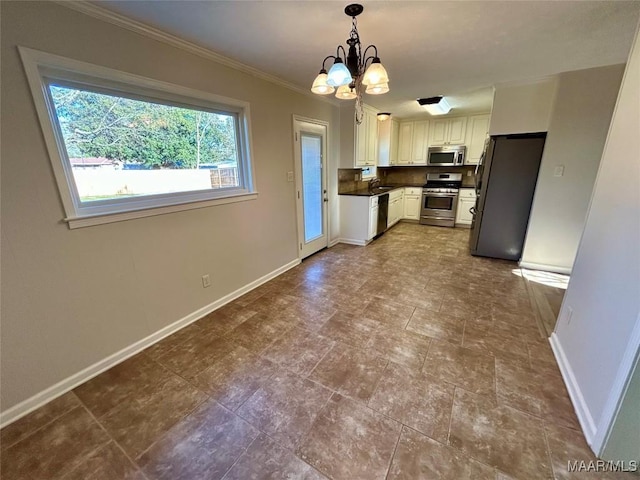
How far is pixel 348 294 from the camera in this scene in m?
2.97

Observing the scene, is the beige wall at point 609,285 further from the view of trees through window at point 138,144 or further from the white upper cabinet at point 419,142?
the white upper cabinet at point 419,142

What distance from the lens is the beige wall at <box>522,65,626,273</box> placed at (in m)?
2.88

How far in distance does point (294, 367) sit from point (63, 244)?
5.69ft

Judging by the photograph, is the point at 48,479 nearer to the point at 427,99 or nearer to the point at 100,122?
the point at 100,122

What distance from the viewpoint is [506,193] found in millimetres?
3607

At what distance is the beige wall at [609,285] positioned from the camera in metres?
1.25

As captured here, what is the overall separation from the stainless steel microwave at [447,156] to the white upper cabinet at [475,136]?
0.45 feet

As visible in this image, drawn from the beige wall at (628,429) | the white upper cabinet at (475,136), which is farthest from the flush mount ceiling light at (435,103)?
the beige wall at (628,429)

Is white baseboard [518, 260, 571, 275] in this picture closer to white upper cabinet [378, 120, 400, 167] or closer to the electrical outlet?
the electrical outlet

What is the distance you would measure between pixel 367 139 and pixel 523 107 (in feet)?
7.58

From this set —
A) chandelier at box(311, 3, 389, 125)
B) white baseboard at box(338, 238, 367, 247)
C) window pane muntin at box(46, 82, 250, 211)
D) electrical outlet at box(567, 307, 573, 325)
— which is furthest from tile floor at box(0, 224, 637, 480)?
white baseboard at box(338, 238, 367, 247)

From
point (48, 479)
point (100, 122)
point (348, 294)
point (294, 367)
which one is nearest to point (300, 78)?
point (100, 122)

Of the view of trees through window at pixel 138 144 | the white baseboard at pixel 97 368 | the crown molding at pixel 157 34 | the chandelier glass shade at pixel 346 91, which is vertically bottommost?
the white baseboard at pixel 97 368

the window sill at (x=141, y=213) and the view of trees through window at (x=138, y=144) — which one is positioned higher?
the view of trees through window at (x=138, y=144)
